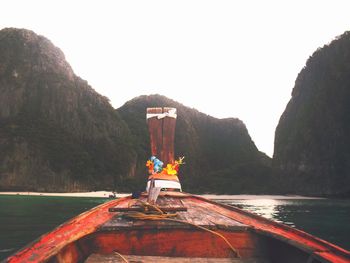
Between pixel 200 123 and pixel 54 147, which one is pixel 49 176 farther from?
pixel 200 123

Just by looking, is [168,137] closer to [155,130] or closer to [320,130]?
[155,130]

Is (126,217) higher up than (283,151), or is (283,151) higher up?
(283,151)

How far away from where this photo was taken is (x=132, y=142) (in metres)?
122

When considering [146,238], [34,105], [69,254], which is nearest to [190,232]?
[146,238]

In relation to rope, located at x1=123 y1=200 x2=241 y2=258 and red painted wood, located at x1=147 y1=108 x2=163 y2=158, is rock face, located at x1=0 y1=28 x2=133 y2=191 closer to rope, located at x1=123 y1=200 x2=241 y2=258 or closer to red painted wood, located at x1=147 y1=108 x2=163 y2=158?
red painted wood, located at x1=147 y1=108 x2=163 y2=158

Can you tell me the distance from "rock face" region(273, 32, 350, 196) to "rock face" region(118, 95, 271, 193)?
539 inches

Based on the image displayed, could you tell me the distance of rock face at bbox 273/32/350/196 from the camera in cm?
7188

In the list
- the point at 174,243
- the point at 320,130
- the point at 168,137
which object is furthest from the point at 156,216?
the point at 320,130

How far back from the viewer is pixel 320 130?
78.1 meters

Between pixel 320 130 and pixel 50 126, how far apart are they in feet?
236

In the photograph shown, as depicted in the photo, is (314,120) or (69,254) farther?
(314,120)

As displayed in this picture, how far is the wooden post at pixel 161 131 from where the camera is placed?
860 cm

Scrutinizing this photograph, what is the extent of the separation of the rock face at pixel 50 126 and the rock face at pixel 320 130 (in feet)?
162

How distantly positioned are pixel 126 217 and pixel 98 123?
362ft
